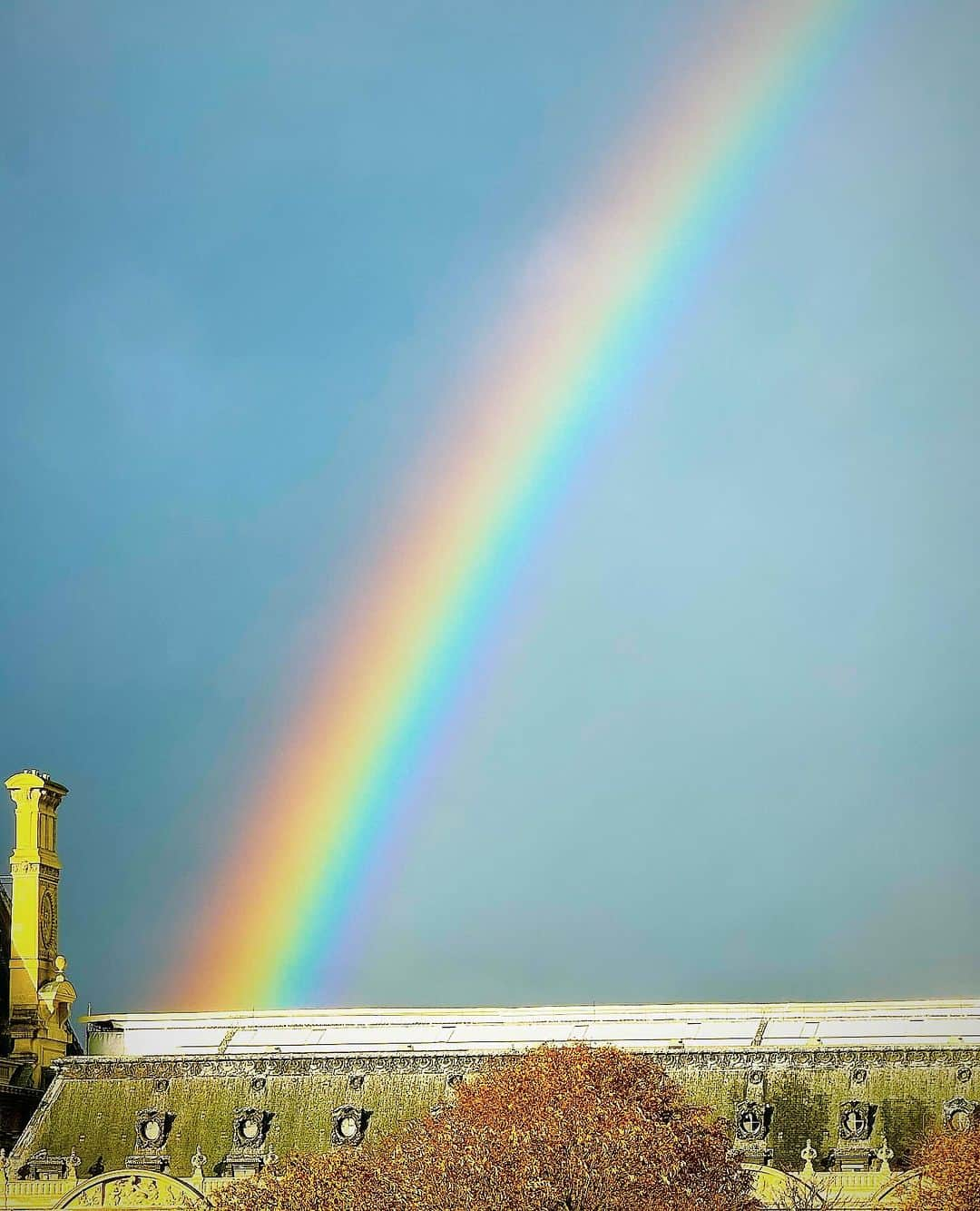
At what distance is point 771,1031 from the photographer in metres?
110

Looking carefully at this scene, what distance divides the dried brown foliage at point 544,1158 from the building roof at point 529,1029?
906 inches

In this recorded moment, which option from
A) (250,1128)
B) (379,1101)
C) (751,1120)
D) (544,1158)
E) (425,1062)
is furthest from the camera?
(425,1062)

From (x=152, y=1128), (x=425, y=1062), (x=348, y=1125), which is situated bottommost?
(x=152, y=1128)

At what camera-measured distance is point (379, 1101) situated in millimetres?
96938

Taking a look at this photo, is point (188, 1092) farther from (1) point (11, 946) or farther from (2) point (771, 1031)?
(2) point (771, 1031)

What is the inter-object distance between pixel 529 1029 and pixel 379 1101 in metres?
18.1

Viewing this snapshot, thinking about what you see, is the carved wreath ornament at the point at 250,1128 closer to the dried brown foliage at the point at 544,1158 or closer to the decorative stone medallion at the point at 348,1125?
the decorative stone medallion at the point at 348,1125

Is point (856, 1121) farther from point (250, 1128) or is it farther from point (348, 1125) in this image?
point (250, 1128)

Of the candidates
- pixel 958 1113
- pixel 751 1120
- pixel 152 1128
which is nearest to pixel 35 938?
pixel 152 1128

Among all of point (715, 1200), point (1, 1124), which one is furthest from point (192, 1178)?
point (715, 1200)

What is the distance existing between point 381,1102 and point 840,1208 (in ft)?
68.3

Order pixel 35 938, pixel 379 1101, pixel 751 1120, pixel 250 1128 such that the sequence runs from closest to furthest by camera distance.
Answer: pixel 751 1120, pixel 250 1128, pixel 379 1101, pixel 35 938

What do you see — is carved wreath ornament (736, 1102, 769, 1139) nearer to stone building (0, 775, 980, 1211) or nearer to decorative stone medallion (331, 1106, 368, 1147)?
stone building (0, 775, 980, 1211)

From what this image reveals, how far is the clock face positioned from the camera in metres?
107
